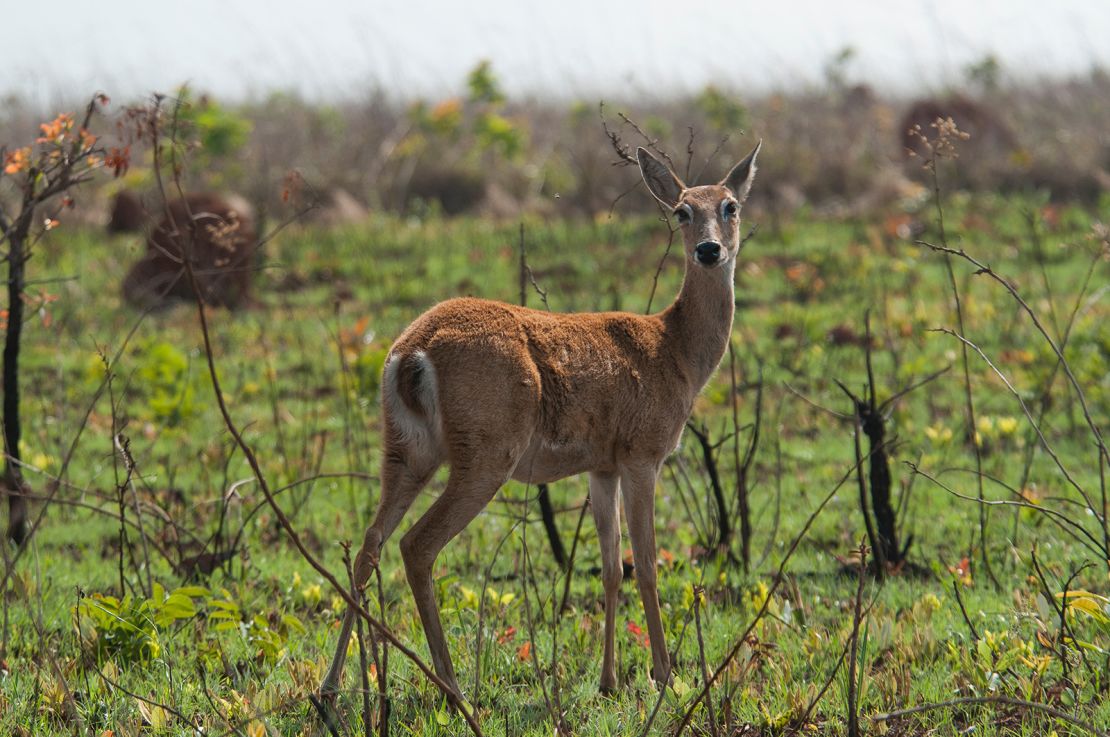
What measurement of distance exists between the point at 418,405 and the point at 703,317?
151 cm

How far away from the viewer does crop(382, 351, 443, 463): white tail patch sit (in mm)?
4391

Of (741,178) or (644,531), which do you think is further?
(741,178)

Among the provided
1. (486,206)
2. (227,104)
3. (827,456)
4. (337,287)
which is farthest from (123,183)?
(227,104)

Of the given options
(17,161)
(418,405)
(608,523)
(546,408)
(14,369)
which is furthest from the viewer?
(14,369)

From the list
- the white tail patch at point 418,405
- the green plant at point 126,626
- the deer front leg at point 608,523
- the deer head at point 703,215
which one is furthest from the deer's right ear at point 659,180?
the green plant at point 126,626

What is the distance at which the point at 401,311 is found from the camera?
11930 mm

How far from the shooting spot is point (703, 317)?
5.39 meters

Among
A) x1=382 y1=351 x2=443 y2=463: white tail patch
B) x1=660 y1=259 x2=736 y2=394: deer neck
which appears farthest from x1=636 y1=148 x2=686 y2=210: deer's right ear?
x1=382 y1=351 x2=443 y2=463: white tail patch

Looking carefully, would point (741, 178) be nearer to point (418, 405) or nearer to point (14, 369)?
point (418, 405)

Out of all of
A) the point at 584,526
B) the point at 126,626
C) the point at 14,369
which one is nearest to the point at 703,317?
the point at 584,526

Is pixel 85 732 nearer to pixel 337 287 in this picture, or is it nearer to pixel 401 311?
pixel 401 311

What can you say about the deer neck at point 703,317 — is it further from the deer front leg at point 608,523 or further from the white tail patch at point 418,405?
the white tail patch at point 418,405

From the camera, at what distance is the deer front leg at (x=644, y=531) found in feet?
15.5

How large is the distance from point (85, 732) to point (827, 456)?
566 cm
